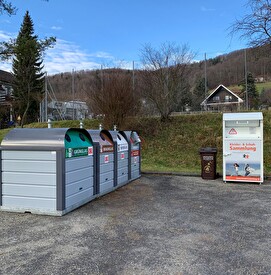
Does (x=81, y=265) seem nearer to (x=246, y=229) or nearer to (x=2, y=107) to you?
(x=246, y=229)

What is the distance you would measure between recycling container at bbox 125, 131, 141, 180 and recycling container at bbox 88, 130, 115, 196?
4.37ft

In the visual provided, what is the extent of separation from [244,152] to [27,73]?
1894 centimetres

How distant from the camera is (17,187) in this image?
5.80m

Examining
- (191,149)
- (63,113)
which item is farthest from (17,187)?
(63,113)

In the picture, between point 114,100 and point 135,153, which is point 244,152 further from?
point 114,100

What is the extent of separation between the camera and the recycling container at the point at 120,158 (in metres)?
7.99

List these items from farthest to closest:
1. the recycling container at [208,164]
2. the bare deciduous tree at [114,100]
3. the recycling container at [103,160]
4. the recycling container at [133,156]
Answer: the bare deciduous tree at [114,100], the recycling container at [208,164], the recycling container at [133,156], the recycling container at [103,160]

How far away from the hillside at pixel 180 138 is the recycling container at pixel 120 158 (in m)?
4.65

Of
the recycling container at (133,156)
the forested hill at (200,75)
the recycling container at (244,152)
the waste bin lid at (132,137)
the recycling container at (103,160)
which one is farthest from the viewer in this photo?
the forested hill at (200,75)

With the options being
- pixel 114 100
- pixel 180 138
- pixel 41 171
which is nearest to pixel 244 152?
pixel 41 171

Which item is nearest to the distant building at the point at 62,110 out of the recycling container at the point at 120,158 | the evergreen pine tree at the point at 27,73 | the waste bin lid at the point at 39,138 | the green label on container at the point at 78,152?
the evergreen pine tree at the point at 27,73

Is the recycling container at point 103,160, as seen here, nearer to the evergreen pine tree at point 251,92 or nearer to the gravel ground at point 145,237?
the gravel ground at point 145,237

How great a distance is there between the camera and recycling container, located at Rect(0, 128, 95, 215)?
18.1 feet

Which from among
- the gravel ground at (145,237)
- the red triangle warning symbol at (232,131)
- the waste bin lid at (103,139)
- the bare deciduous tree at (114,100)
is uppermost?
the bare deciduous tree at (114,100)
